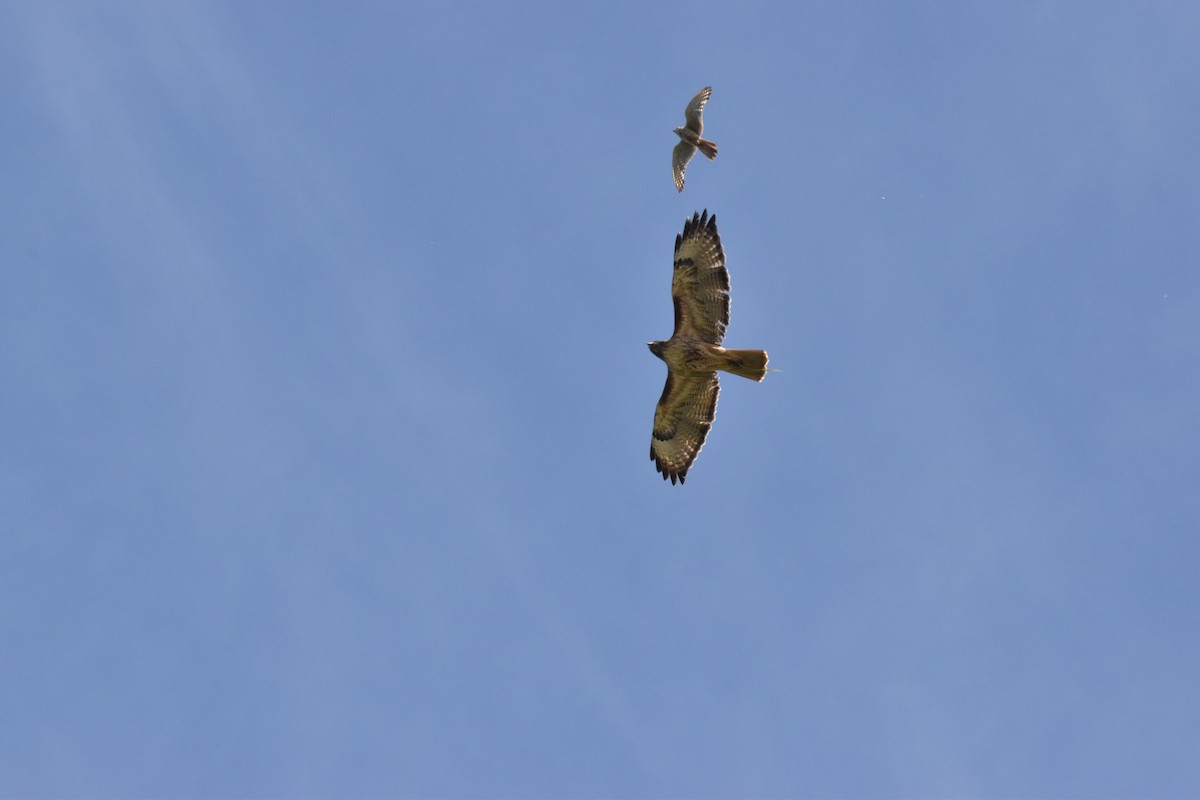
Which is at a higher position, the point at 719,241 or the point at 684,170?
the point at 684,170

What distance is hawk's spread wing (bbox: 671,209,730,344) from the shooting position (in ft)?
78.4

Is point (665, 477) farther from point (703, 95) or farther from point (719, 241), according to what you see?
point (703, 95)

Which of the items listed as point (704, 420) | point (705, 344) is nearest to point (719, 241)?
point (705, 344)

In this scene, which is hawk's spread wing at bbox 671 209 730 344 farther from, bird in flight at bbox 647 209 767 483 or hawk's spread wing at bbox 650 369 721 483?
hawk's spread wing at bbox 650 369 721 483

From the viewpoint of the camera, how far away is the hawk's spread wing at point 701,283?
23.9 metres

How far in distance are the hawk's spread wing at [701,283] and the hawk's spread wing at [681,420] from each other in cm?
93

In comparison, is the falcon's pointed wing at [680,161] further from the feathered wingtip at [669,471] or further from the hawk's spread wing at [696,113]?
the feathered wingtip at [669,471]

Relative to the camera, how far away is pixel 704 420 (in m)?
25.4

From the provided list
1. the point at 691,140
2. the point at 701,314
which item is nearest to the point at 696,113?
the point at 691,140

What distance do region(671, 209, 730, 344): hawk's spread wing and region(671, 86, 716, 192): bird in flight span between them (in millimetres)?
3519

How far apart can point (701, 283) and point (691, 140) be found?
4.46m

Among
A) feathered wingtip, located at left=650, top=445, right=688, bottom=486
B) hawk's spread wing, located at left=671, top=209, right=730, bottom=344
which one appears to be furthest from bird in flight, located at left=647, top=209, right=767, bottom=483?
feathered wingtip, located at left=650, top=445, right=688, bottom=486

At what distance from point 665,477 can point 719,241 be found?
183 inches

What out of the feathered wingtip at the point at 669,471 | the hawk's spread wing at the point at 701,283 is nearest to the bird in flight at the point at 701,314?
the hawk's spread wing at the point at 701,283
